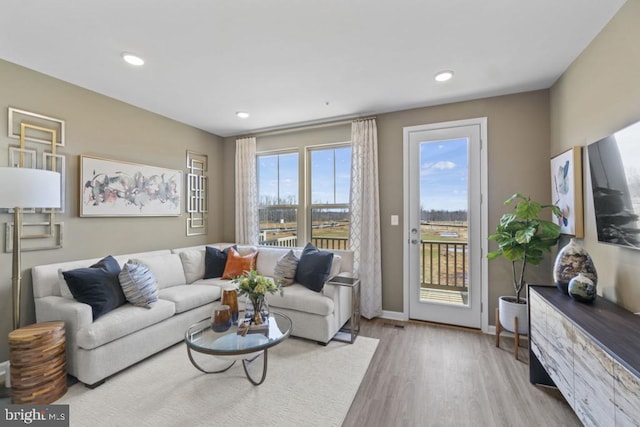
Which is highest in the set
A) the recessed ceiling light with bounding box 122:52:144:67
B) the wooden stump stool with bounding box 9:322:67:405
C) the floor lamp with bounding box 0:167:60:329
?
the recessed ceiling light with bounding box 122:52:144:67

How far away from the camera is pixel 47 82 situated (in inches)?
103

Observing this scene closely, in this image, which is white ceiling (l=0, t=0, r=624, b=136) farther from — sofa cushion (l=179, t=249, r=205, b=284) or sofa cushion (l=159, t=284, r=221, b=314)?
sofa cushion (l=159, t=284, r=221, b=314)

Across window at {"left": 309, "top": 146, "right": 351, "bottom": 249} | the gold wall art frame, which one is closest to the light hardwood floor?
window at {"left": 309, "top": 146, "right": 351, "bottom": 249}

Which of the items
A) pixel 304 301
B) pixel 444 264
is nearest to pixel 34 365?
pixel 304 301

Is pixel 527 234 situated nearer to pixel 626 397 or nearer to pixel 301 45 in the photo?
pixel 626 397

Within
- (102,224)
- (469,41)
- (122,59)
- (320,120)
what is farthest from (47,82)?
(469,41)

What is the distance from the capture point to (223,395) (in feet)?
6.62

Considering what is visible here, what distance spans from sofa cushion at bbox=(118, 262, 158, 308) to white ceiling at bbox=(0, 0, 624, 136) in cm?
188

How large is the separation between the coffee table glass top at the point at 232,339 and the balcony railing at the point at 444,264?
6.55 ft

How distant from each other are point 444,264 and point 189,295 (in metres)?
2.97

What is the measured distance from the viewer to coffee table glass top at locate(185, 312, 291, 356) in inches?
72.4

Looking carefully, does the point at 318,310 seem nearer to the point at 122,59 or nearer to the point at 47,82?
the point at 122,59

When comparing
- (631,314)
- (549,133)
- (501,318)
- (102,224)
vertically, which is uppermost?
(549,133)

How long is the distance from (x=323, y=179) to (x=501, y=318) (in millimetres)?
2736
